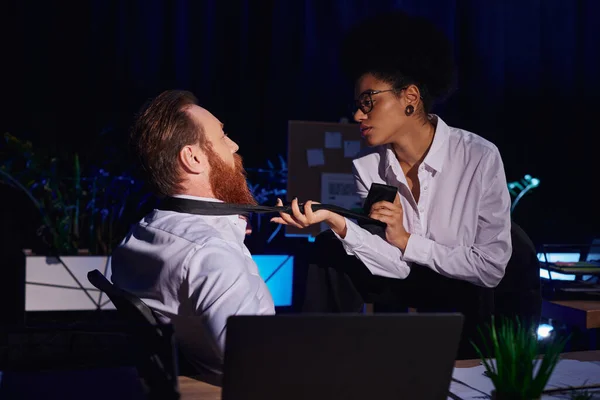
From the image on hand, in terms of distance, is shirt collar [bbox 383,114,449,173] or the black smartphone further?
shirt collar [bbox 383,114,449,173]

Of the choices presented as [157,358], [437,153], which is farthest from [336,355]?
[437,153]

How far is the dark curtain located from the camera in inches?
160

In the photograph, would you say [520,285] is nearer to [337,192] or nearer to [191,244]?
[191,244]

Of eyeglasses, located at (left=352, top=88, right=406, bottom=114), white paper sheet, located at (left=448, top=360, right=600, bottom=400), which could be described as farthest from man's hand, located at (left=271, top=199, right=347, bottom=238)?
white paper sheet, located at (left=448, top=360, right=600, bottom=400)

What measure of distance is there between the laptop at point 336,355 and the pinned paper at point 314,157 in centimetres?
314

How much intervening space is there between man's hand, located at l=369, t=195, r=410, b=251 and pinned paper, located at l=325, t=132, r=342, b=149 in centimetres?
206

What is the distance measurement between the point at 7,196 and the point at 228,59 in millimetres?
1704

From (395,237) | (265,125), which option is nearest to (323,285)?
(395,237)

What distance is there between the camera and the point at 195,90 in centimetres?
428

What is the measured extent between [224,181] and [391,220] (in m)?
0.66

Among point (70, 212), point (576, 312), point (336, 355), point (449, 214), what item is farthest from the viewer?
point (70, 212)

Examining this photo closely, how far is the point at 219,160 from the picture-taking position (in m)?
1.41

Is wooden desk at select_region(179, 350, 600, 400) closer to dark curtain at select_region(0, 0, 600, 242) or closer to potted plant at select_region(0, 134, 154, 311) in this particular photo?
potted plant at select_region(0, 134, 154, 311)

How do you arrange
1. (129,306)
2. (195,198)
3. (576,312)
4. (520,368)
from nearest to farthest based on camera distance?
(520,368) → (129,306) → (195,198) → (576,312)
